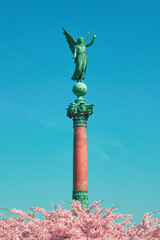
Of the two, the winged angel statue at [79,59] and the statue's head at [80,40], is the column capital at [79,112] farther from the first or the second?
the statue's head at [80,40]

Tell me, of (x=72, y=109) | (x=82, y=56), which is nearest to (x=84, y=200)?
(x=72, y=109)

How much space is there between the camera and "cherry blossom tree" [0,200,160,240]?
10.4 m

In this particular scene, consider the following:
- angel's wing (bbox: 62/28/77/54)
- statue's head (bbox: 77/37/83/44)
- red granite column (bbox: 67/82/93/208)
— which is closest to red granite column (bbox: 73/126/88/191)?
red granite column (bbox: 67/82/93/208)

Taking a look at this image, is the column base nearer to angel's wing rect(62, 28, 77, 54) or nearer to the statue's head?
angel's wing rect(62, 28, 77, 54)

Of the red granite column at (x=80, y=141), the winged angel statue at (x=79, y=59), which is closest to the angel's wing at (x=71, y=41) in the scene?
the winged angel statue at (x=79, y=59)

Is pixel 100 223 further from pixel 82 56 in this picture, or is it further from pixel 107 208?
pixel 82 56

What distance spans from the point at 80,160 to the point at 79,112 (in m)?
3.58

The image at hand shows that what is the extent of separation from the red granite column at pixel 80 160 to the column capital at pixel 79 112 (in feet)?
1.50

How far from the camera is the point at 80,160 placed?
25344 mm

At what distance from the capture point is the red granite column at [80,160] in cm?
2498

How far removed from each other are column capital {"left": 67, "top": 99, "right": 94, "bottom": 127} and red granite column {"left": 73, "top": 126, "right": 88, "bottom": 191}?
0.46 m

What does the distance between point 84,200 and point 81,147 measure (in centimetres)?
369

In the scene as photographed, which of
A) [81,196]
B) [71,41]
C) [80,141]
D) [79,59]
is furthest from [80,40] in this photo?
[81,196]

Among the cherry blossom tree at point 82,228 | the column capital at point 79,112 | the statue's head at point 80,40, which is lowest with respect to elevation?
the cherry blossom tree at point 82,228
